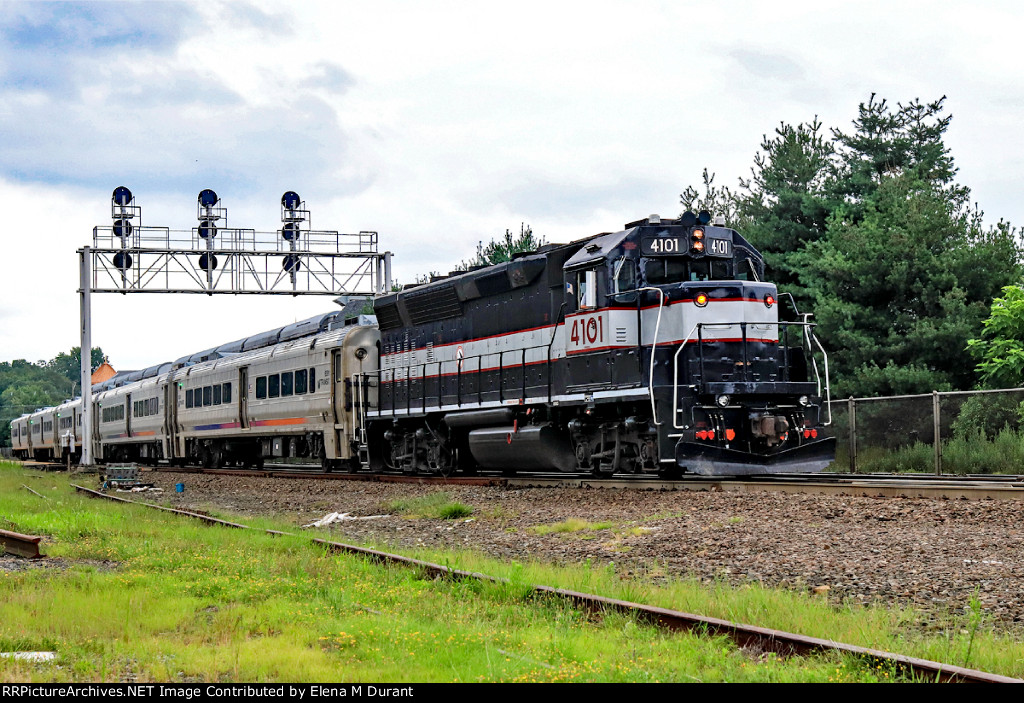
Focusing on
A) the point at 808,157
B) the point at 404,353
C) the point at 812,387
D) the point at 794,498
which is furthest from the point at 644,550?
the point at 808,157

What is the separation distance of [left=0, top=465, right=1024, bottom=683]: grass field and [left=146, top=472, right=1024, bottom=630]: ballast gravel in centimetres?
66

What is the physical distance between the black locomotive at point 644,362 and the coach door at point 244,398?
1205 centimetres

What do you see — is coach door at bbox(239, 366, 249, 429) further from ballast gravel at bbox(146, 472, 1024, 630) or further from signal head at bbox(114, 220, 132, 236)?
ballast gravel at bbox(146, 472, 1024, 630)

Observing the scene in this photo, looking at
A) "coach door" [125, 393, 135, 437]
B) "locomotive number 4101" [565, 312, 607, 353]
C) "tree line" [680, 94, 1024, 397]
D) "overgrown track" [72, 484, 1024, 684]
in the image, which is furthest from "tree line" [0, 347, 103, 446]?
"overgrown track" [72, 484, 1024, 684]

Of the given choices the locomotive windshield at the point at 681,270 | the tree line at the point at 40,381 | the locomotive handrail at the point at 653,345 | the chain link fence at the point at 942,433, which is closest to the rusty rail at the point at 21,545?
the locomotive handrail at the point at 653,345

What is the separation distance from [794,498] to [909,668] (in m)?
8.31

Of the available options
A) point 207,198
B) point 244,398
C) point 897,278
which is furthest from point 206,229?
point 897,278

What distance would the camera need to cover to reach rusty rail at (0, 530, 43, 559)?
10.5m

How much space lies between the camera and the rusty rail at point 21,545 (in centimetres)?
1048

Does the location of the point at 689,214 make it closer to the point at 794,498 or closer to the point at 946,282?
the point at 794,498

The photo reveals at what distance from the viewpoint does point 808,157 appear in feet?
111

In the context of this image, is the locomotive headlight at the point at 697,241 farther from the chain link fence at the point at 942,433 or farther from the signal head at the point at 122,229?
the signal head at the point at 122,229

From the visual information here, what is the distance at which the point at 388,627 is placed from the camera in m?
6.46

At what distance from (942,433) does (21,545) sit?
1404cm
